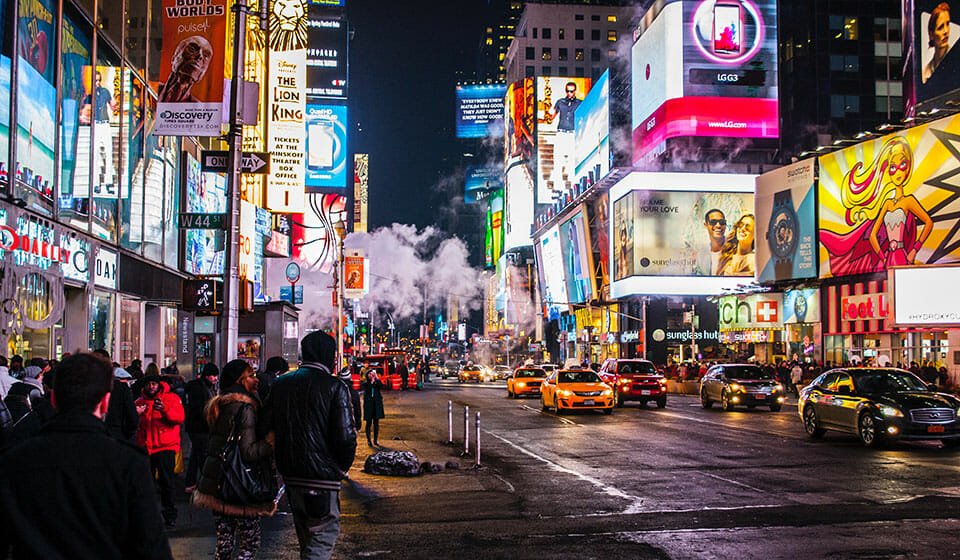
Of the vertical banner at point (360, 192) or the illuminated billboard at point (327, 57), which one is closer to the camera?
the illuminated billboard at point (327, 57)

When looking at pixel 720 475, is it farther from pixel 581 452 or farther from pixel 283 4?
pixel 283 4

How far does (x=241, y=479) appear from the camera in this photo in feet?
20.8

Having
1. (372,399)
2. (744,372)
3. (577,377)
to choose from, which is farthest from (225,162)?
(744,372)

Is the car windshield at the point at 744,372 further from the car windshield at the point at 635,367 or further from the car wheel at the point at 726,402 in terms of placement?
the car windshield at the point at 635,367

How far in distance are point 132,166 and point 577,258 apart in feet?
Answer: 228

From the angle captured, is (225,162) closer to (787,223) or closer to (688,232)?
(787,223)

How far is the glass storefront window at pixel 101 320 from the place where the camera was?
24.1 m

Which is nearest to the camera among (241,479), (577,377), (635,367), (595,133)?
(241,479)

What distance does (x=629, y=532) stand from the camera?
9.57 metres

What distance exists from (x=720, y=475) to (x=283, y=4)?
152 ft

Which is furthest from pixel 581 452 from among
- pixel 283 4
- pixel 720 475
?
pixel 283 4

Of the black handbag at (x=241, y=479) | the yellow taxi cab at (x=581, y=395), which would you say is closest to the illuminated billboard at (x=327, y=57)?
the yellow taxi cab at (x=581, y=395)

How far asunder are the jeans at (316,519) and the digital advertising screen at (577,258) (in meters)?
84.0

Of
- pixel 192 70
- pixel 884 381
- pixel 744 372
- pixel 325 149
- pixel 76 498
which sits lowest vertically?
pixel 744 372
